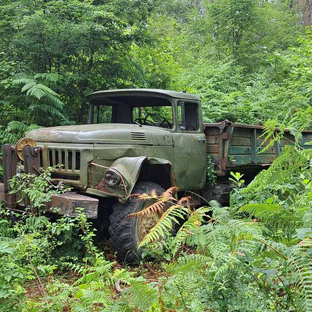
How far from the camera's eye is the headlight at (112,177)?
15.2 ft

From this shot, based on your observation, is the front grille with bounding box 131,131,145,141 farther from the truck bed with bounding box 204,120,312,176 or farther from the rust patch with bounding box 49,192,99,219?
the truck bed with bounding box 204,120,312,176

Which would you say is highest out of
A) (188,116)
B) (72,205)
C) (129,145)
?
(188,116)

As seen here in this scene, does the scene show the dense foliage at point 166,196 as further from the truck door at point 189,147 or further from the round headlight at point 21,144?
the truck door at point 189,147

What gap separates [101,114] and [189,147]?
63.1 inches

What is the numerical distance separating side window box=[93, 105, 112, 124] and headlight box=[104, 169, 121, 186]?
2.08 metres

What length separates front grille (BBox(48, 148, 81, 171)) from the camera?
16.1 ft

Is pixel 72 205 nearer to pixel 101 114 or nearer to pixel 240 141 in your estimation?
pixel 101 114

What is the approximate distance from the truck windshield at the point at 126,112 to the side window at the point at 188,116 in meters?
0.34

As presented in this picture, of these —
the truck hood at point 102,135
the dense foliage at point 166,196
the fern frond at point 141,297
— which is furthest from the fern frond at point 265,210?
the truck hood at point 102,135

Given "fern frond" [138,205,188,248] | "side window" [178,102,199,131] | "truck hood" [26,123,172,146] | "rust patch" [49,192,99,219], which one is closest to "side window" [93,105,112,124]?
"truck hood" [26,123,172,146]

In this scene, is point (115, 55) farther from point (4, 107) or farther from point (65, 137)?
point (65, 137)

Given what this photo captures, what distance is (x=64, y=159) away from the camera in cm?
502

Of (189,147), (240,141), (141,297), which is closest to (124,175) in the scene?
(189,147)

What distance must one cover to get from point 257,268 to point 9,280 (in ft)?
5.39
